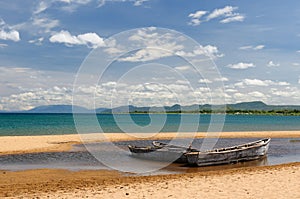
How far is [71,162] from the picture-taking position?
21562 mm

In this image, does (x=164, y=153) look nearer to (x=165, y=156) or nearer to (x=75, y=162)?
(x=165, y=156)

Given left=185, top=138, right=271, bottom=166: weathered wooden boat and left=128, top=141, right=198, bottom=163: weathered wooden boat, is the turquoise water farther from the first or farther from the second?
left=185, top=138, right=271, bottom=166: weathered wooden boat

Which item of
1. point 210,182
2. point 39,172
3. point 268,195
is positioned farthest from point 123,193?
point 39,172

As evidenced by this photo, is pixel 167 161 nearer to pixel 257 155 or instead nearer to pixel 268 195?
pixel 257 155

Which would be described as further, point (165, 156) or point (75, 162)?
point (165, 156)

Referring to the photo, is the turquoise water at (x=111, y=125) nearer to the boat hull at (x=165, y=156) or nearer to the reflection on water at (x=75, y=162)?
the reflection on water at (x=75, y=162)

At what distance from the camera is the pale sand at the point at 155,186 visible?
436 inches

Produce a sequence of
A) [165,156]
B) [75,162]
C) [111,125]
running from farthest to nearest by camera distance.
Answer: [111,125] < [165,156] < [75,162]

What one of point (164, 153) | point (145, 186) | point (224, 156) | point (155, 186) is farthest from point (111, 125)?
point (155, 186)

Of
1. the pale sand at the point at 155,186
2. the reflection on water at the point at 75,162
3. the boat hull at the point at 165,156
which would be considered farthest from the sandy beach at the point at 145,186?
the boat hull at the point at 165,156

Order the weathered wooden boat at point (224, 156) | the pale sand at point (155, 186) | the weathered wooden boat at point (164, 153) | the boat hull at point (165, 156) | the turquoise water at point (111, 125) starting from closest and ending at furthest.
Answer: the pale sand at point (155, 186)
the weathered wooden boat at point (224, 156)
the boat hull at point (165, 156)
the weathered wooden boat at point (164, 153)
the turquoise water at point (111, 125)

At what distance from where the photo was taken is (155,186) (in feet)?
41.8

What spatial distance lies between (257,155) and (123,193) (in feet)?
45.6

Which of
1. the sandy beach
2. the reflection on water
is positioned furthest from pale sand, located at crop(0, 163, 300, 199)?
the reflection on water
